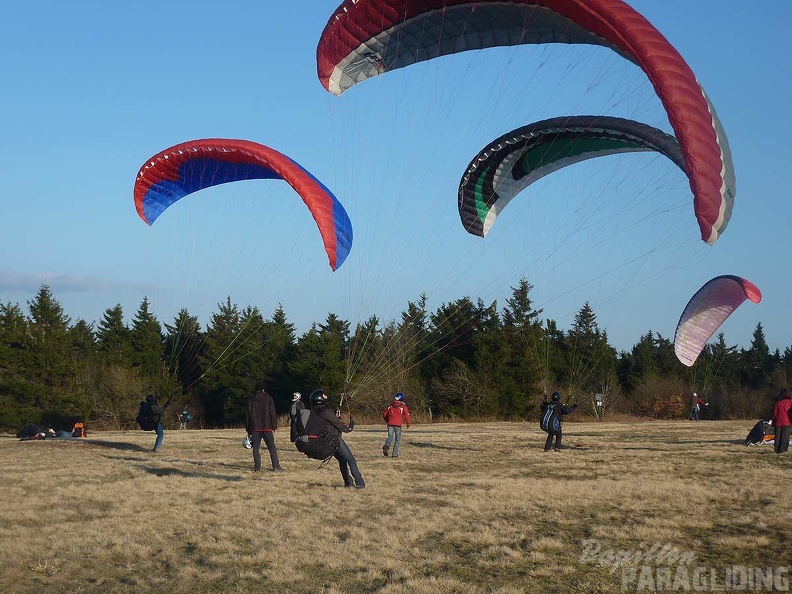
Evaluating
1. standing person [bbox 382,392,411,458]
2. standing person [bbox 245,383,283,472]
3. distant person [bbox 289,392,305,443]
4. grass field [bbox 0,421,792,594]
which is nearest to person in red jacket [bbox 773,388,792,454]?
grass field [bbox 0,421,792,594]

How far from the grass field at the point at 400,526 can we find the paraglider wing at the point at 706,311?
41.4 ft

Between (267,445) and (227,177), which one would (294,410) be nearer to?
(267,445)

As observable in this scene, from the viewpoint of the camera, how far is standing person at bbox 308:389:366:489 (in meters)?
10.5

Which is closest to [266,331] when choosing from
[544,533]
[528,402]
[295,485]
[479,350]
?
[479,350]

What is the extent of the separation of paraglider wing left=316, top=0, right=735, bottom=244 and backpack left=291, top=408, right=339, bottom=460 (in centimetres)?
550

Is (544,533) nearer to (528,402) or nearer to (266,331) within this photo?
(528,402)

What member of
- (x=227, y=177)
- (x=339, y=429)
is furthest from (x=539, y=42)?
(x=227, y=177)

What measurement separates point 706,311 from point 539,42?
689 inches

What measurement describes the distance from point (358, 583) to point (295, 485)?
5.06m

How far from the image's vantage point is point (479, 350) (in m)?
45.4

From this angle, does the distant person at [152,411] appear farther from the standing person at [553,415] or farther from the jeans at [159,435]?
the standing person at [553,415]

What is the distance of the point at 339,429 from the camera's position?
1058 cm

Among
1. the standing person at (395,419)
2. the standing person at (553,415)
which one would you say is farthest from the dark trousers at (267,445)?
the standing person at (553,415)

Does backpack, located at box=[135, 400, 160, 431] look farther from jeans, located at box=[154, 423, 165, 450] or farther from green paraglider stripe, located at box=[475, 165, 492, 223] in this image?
green paraglider stripe, located at box=[475, 165, 492, 223]
